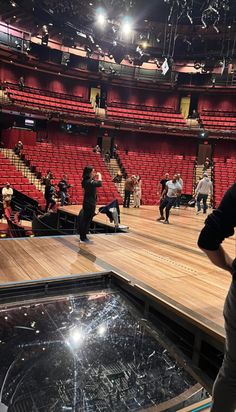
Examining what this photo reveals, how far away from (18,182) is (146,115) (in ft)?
42.4

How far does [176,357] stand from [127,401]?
0.67 m

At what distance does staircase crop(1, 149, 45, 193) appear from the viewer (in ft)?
40.1

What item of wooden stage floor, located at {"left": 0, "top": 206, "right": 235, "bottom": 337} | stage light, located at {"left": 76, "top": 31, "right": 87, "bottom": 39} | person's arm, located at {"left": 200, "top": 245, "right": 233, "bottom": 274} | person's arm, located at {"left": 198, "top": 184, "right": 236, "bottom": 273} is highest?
stage light, located at {"left": 76, "top": 31, "right": 87, "bottom": 39}

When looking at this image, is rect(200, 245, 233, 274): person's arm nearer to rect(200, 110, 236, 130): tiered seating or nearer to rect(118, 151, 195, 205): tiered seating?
rect(118, 151, 195, 205): tiered seating

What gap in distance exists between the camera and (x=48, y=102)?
18188 millimetres

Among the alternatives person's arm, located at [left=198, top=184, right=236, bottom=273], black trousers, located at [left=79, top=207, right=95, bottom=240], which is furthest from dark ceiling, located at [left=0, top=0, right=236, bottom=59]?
person's arm, located at [left=198, top=184, right=236, bottom=273]

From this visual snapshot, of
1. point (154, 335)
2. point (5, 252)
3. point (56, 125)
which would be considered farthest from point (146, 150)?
point (154, 335)

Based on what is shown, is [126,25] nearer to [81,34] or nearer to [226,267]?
[81,34]

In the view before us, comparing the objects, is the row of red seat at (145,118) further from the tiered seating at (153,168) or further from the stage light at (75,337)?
the stage light at (75,337)

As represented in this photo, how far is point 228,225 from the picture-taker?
1.18 m

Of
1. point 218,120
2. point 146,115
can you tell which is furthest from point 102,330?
point 218,120

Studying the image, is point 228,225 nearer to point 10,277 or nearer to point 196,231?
point 10,277

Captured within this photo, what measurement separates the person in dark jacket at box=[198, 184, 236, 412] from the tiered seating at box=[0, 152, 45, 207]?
9.73 m

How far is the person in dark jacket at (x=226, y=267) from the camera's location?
1177 millimetres
